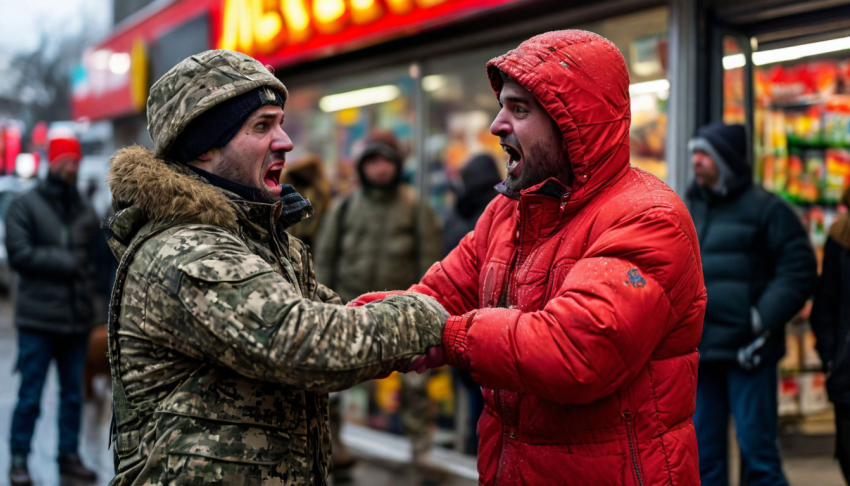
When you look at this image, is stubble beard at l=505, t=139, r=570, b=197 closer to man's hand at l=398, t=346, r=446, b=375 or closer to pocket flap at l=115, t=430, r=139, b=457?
man's hand at l=398, t=346, r=446, b=375

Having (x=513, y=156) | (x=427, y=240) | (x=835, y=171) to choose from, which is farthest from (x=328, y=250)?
(x=513, y=156)

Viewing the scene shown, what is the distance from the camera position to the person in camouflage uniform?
2.08 m

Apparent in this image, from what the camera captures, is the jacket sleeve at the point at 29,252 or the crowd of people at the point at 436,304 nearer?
the crowd of people at the point at 436,304

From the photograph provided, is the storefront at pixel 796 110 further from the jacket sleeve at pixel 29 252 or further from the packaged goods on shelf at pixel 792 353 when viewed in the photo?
the jacket sleeve at pixel 29 252

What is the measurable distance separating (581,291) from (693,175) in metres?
3.03

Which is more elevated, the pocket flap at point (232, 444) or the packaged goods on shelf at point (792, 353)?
the pocket flap at point (232, 444)

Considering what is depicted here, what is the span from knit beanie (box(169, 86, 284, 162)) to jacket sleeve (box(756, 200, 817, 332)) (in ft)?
10.6

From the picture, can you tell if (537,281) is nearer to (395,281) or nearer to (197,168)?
(197,168)

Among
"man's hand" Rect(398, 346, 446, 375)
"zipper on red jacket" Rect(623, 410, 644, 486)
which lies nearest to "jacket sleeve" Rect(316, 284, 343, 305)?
"man's hand" Rect(398, 346, 446, 375)

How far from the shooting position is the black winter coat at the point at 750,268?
448cm

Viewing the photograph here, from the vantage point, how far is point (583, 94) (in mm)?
2305

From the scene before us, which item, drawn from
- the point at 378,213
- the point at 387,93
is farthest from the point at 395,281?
the point at 387,93

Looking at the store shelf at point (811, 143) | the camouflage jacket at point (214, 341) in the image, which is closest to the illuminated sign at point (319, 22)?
the store shelf at point (811, 143)

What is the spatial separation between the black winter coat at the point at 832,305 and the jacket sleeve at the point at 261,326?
10.1ft
